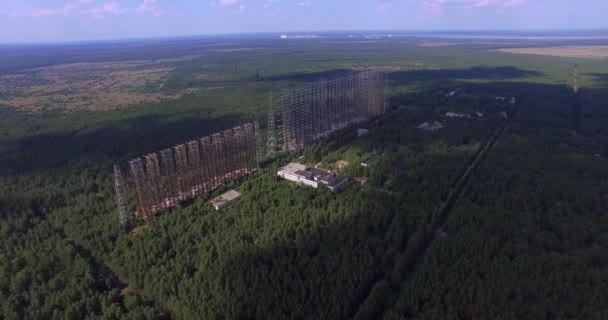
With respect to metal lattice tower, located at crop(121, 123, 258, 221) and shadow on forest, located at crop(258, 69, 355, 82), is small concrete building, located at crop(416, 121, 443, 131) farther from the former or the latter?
shadow on forest, located at crop(258, 69, 355, 82)

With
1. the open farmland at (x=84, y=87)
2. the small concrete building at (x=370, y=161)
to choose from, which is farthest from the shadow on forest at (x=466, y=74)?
the small concrete building at (x=370, y=161)

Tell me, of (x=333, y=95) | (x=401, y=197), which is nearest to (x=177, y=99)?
(x=333, y=95)

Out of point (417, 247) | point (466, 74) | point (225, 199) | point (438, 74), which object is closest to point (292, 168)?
point (225, 199)

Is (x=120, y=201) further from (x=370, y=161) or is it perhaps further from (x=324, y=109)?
(x=324, y=109)

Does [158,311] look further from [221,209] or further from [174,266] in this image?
[221,209]

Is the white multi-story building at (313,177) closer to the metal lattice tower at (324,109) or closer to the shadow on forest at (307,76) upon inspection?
the metal lattice tower at (324,109)

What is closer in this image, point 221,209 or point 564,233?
point 564,233
